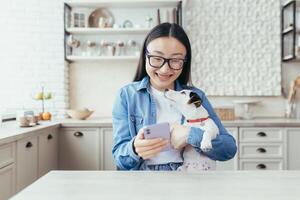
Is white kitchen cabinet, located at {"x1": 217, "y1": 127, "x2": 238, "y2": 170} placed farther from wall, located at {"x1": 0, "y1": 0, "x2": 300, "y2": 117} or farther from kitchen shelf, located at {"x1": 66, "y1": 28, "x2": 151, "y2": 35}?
kitchen shelf, located at {"x1": 66, "y1": 28, "x2": 151, "y2": 35}

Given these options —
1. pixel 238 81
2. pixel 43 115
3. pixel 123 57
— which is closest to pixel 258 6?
pixel 238 81

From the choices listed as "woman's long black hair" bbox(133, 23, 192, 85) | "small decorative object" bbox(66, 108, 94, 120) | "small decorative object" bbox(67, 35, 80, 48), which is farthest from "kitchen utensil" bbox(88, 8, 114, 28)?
"woman's long black hair" bbox(133, 23, 192, 85)

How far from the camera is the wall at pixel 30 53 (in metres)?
3.52

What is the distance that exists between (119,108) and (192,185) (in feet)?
1.89

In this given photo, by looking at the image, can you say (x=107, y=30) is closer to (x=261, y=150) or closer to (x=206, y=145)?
(x=261, y=150)

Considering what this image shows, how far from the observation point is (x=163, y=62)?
1312 mm

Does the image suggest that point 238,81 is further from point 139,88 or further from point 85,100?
point 139,88

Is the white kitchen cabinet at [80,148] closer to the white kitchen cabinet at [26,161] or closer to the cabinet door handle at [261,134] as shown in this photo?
the white kitchen cabinet at [26,161]

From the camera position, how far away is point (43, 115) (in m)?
3.28

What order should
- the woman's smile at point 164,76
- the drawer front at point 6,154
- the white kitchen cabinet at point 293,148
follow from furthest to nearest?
the white kitchen cabinet at point 293,148 < the drawer front at point 6,154 < the woman's smile at point 164,76

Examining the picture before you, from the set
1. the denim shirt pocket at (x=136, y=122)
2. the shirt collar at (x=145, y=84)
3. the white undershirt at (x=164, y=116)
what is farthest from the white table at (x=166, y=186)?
the shirt collar at (x=145, y=84)

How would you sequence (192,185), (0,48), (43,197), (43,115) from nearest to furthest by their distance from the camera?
(43,197) < (192,185) < (43,115) < (0,48)

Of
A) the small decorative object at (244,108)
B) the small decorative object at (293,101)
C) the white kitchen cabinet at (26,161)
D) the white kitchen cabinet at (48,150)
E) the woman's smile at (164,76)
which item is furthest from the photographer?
the small decorative object at (293,101)

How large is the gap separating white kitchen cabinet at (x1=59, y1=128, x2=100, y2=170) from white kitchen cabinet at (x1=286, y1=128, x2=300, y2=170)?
175 cm
